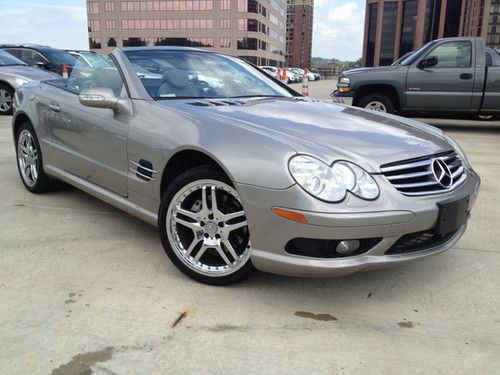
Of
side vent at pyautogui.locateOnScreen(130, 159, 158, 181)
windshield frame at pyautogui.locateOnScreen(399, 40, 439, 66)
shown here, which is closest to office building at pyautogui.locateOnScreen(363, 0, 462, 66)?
windshield frame at pyautogui.locateOnScreen(399, 40, 439, 66)

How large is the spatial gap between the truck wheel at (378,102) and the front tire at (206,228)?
7.15 metres

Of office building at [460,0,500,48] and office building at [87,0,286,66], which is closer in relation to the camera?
office building at [87,0,286,66]

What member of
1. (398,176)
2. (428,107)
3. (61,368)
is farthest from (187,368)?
(428,107)

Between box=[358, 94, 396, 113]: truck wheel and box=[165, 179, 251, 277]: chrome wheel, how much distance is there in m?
7.15

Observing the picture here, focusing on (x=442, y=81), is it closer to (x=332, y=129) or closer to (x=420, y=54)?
(x=420, y=54)

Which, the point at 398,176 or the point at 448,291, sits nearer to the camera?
the point at 398,176

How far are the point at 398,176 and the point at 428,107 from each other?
7169mm

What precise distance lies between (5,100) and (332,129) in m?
9.94

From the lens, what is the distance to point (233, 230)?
2711 mm

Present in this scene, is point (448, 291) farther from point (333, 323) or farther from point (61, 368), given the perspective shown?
point (61, 368)

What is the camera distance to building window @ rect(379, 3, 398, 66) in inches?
3236

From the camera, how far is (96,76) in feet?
12.9

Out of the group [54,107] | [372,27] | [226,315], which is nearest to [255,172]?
[226,315]

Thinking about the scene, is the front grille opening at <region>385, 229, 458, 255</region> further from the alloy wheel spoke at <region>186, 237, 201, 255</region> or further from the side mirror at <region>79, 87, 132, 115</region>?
the side mirror at <region>79, 87, 132, 115</region>
